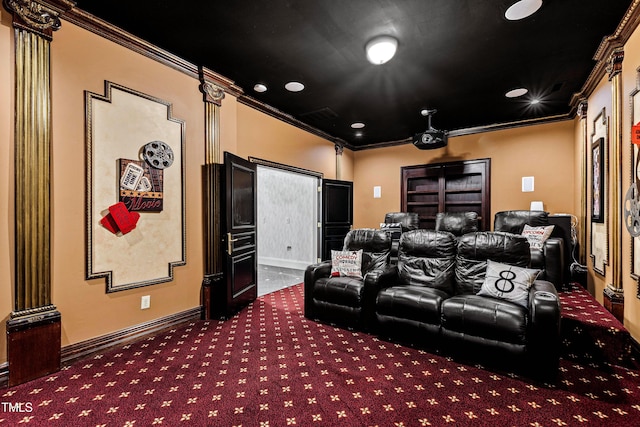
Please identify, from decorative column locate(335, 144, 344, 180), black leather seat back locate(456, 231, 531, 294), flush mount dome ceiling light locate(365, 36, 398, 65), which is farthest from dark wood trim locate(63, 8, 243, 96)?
black leather seat back locate(456, 231, 531, 294)

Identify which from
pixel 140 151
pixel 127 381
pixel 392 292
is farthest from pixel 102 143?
pixel 392 292

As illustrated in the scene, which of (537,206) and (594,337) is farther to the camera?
(537,206)

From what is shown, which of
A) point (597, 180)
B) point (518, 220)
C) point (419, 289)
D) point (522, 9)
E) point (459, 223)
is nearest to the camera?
point (522, 9)

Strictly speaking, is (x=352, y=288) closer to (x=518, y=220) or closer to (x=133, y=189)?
(x=133, y=189)

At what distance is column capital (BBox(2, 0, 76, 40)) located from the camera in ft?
7.08

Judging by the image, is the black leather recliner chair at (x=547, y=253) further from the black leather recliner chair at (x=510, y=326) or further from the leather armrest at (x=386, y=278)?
the leather armrest at (x=386, y=278)

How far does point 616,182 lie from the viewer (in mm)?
2934

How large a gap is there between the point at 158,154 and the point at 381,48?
95.9 inches

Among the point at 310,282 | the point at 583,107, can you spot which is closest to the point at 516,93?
the point at 583,107

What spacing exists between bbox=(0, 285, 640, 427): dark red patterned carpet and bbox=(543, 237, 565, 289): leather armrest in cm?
205

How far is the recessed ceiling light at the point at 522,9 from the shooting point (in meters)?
2.33

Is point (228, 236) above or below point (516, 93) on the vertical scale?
below

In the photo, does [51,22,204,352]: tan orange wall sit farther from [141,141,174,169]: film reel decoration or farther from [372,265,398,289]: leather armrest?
[372,265,398,289]: leather armrest

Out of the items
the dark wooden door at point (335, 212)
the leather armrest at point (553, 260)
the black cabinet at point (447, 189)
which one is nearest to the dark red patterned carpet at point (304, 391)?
the leather armrest at point (553, 260)
